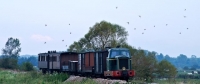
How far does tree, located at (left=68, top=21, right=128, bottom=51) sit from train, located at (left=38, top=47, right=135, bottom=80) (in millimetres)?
12377

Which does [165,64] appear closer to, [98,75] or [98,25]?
[98,25]

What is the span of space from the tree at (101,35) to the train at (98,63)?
12.4 metres

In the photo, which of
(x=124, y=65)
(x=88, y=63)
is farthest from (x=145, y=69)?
(x=124, y=65)

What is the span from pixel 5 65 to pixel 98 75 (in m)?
56.7

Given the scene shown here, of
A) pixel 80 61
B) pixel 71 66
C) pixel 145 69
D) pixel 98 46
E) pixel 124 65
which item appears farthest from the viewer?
pixel 98 46

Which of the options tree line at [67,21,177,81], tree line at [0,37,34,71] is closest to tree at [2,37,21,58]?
tree line at [0,37,34,71]

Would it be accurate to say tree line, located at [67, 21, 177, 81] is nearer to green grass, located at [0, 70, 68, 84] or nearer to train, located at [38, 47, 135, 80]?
train, located at [38, 47, 135, 80]

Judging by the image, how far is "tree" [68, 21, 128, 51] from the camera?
225 ft

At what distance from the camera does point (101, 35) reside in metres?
70.0

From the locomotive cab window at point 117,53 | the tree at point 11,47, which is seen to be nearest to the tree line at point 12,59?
the tree at point 11,47

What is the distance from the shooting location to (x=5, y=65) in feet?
316

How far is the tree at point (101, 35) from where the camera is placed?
68.6 m

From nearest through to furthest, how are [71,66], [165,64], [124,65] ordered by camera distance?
1. [124,65]
2. [71,66]
3. [165,64]

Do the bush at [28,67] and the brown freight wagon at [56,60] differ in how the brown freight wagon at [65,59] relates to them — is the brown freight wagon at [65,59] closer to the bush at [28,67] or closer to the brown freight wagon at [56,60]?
the brown freight wagon at [56,60]
